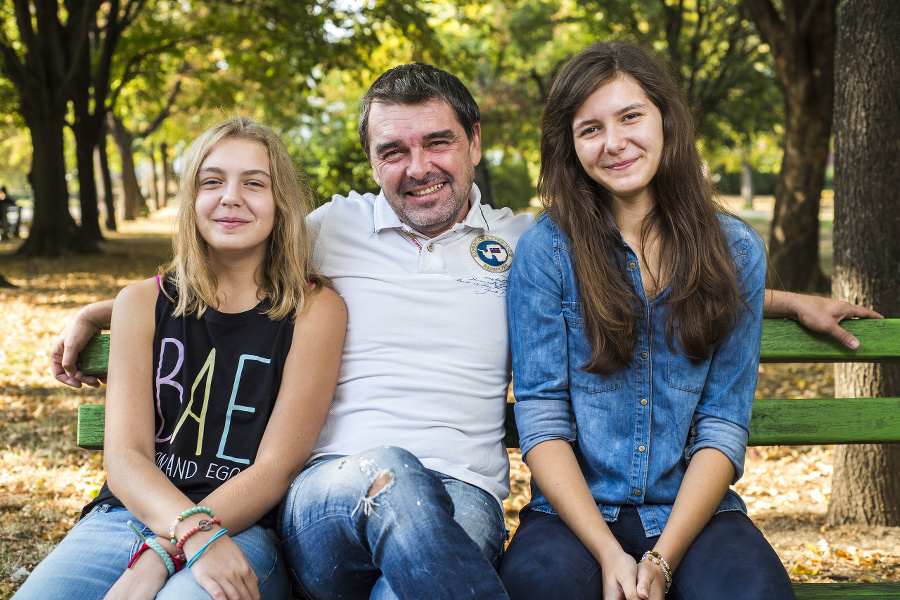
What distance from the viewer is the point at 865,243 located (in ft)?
12.7

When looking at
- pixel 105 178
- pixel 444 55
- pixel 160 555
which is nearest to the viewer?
pixel 160 555

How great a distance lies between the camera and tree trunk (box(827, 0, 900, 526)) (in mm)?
3861

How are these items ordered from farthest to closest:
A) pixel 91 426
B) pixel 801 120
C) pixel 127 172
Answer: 1. pixel 127 172
2. pixel 801 120
3. pixel 91 426

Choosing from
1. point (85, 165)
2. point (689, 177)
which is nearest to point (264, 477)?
point (689, 177)

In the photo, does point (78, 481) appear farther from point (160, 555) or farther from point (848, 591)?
point (848, 591)

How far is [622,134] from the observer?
8.22 feet

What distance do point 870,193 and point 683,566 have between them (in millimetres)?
2444

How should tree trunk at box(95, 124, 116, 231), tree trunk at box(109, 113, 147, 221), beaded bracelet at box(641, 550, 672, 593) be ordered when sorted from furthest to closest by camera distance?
tree trunk at box(109, 113, 147, 221)
tree trunk at box(95, 124, 116, 231)
beaded bracelet at box(641, 550, 672, 593)

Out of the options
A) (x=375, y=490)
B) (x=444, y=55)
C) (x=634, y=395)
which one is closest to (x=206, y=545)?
(x=375, y=490)

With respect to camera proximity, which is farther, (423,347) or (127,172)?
(127,172)

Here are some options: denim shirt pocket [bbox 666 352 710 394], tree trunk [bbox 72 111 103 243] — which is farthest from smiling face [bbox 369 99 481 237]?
tree trunk [bbox 72 111 103 243]

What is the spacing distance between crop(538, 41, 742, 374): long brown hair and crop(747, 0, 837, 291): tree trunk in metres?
6.71

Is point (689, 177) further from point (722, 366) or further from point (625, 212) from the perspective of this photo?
point (722, 366)

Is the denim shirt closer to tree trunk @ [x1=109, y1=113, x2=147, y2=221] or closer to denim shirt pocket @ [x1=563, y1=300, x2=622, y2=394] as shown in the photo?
denim shirt pocket @ [x1=563, y1=300, x2=622, y2=394]
